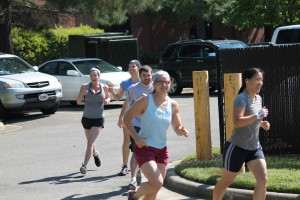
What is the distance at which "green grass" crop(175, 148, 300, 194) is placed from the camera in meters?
8.69

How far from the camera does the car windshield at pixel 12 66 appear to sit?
1970cm

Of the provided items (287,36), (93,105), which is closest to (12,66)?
(287,36)

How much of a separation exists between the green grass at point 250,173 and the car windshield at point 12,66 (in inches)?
377

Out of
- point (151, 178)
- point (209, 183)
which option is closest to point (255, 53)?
point (209, 183)

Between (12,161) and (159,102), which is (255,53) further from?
(12,161)

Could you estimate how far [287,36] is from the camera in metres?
19.1

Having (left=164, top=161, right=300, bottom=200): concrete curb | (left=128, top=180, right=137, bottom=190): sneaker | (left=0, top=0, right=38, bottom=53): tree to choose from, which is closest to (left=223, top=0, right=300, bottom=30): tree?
(left=0, top=0, right=38, bottom=53): tree

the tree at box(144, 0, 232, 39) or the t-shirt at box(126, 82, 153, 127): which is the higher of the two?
the tree at box(144, 0, 232, 39)

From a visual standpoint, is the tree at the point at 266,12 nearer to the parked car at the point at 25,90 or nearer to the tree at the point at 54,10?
the tree at the point at 54,10

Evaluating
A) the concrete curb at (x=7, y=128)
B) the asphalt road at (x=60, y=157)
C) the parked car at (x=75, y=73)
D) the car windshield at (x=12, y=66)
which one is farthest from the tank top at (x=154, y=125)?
the parked car at (x=75, y=73)

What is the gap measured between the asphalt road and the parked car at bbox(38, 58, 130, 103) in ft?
4.83

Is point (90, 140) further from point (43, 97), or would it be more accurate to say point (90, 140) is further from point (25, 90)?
point (43, 97)

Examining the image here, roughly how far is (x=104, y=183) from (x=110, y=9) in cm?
1538

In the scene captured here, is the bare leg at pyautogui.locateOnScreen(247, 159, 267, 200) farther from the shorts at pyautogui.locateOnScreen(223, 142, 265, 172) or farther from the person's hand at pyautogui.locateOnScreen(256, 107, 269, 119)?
the person's hand at pyautogui.locateOnScreen(256, 107, 269, 119)
